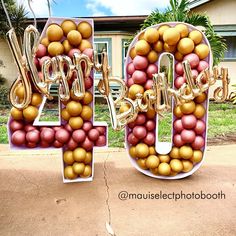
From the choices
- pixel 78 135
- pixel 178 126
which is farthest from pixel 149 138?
pixel 78 135

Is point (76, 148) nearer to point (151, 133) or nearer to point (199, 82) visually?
point (151, 133)

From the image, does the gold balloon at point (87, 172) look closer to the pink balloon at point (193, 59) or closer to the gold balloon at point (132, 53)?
the gold balloon at point (132, 53)

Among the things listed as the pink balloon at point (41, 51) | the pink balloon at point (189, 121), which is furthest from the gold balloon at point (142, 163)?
Answer: the pink balloon at point (41, 51)

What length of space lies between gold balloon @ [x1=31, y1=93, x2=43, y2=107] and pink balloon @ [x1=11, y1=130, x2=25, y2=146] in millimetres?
371

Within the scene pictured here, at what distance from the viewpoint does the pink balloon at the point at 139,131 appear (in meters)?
3.43

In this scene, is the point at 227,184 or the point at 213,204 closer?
the point at 213,204

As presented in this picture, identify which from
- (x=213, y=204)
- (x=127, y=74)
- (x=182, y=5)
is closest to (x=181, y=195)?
(x=213, y=204)

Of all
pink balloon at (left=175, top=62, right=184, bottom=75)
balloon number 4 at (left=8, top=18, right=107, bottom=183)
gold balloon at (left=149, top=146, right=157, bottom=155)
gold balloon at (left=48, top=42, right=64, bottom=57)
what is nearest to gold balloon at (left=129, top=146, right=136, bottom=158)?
gold balloon at (left=149, top=146, right=157, bottom=155)

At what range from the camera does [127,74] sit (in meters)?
3.46

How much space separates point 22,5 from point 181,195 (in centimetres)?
918

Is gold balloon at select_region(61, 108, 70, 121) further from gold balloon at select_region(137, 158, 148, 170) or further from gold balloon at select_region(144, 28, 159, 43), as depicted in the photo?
gold balloon at select_region(144, 28, 159, 43)

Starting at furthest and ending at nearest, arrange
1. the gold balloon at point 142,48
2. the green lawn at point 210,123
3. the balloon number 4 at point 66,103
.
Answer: the green lawn at point 210,123 → the gold balloon at point 142,48 → the balloon number 4 at point 66,103

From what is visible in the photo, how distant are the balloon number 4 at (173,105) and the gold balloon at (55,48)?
84 centimetres

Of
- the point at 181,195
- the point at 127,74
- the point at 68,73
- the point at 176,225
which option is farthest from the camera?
the point at 127,74
